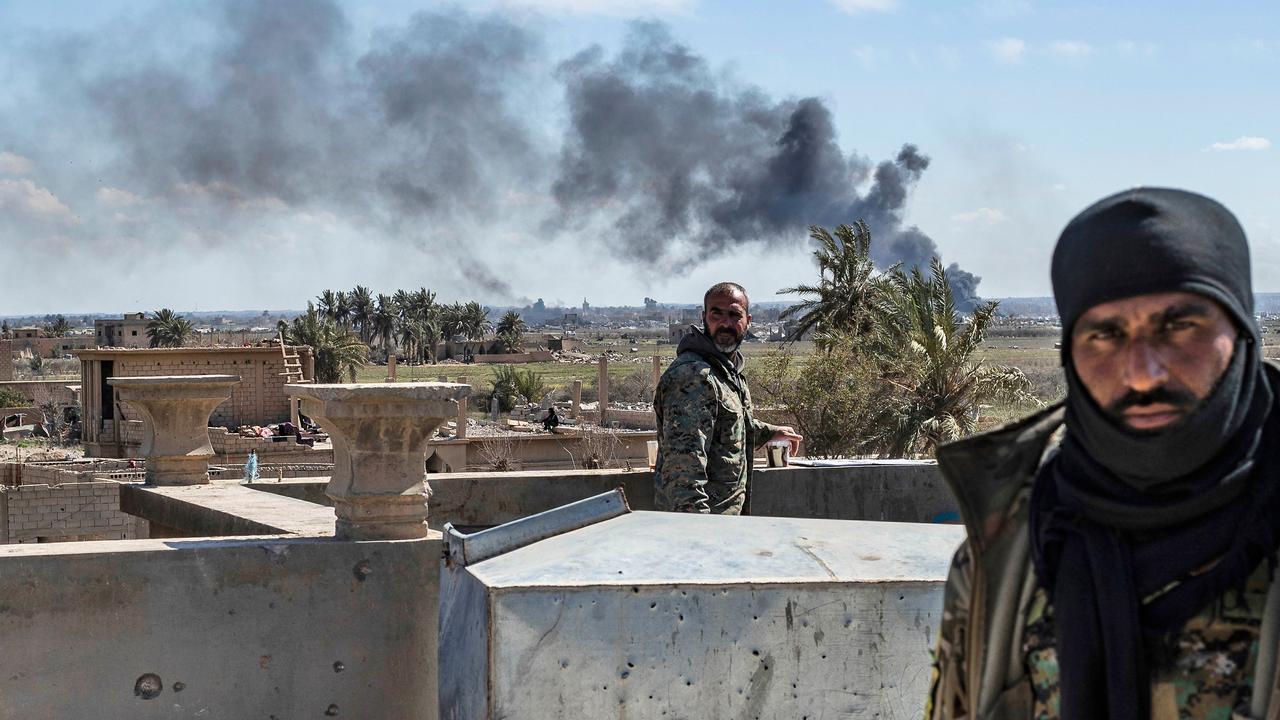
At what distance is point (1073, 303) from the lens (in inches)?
75.5

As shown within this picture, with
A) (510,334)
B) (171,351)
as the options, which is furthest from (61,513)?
(510,334)

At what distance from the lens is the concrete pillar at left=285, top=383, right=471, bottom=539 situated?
5449 millimetres

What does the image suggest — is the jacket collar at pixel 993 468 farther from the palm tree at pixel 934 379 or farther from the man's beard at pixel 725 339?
the palm tree at pixel 934 379

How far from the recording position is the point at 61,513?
18.9m

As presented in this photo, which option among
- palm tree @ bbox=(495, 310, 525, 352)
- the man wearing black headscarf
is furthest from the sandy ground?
palm tree @ bbox=(495, 310, 525, 352)

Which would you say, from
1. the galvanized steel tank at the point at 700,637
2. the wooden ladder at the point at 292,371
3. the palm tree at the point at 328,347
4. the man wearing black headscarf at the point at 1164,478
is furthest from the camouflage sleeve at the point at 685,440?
the palm tree at the point at 328,347

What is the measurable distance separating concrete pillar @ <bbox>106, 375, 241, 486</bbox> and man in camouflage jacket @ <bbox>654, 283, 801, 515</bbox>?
2.73 meters

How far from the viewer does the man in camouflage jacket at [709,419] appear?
20.3 ft

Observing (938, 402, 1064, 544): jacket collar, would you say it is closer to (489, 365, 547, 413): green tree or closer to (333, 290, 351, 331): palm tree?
(489, 365, 547, 413): green tree

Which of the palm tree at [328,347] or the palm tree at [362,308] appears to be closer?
the palm tree at [328,347]

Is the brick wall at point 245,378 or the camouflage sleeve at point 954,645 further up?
the camouflage sleeve at point 954,645

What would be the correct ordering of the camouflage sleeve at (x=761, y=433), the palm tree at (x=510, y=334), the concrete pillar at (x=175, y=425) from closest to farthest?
1. the camouflage sleeve at (x=761, y=433)
2. the concrete pillar at (x=175, y=425)
3. the palm tree at (x=510, y=334)

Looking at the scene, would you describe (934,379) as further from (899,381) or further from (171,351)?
(171,351)

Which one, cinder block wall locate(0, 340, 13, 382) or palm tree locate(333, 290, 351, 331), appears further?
palm tree locate(333, 290, 351, 331)
